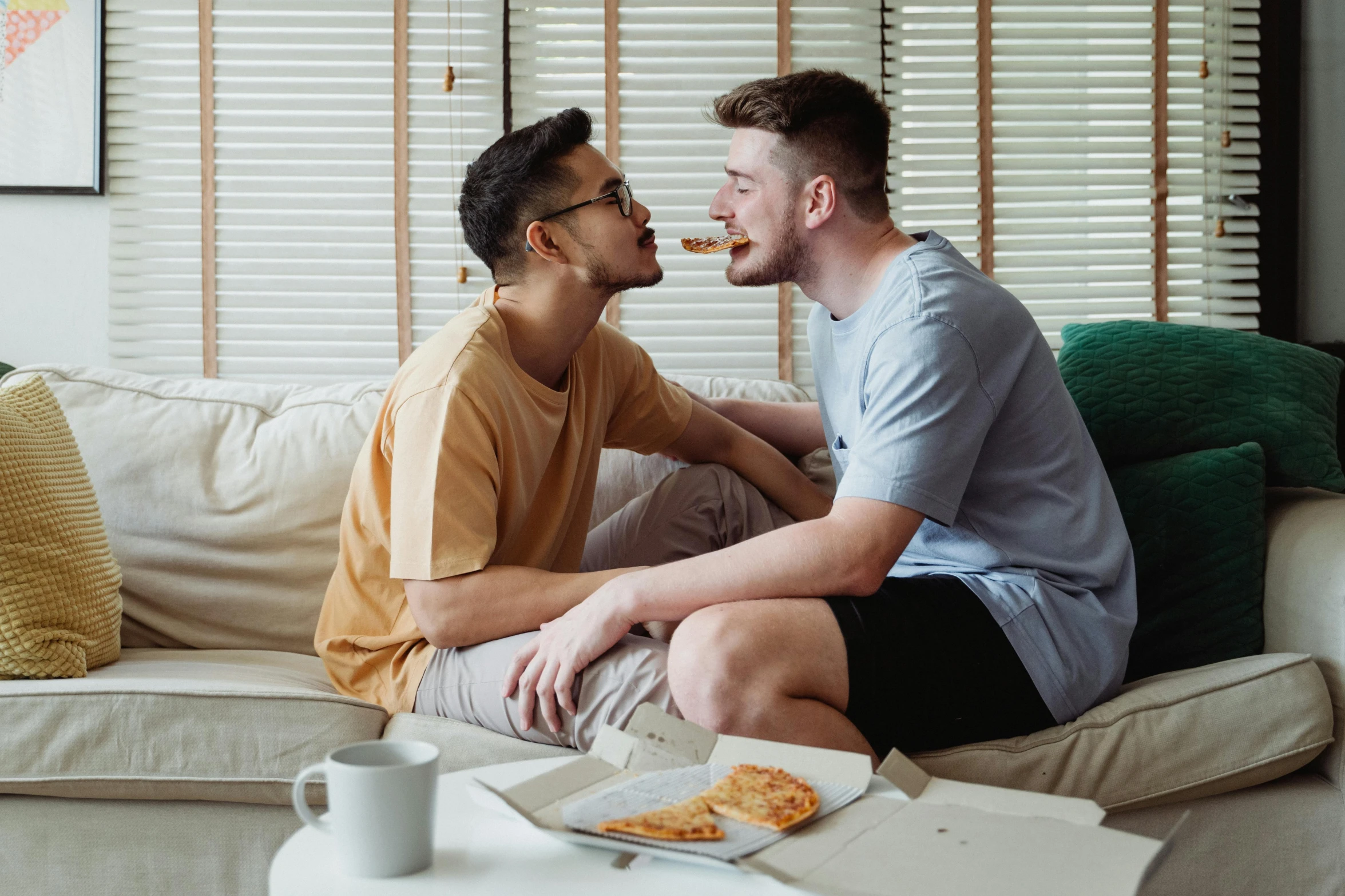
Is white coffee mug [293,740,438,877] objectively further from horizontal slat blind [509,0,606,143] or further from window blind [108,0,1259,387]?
horizontal slat blind [509,0,606,143]

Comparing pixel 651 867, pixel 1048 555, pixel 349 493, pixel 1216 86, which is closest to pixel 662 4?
pixel 1216 86

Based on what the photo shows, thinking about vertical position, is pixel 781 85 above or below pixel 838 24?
below

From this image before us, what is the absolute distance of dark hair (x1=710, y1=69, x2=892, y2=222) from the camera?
162cm

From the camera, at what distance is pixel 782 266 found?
1.66 m

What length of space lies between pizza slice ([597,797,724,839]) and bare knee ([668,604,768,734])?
40 cm

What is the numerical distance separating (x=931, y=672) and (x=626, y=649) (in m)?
0.39

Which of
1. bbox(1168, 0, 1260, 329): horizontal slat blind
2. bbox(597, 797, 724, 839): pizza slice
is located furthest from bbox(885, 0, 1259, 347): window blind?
bbox(597, 797, 724, 839): pizza slice

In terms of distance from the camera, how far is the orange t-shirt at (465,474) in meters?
1.34

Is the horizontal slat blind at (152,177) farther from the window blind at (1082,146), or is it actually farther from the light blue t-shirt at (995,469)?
the light blue t-shirt at (995,469)

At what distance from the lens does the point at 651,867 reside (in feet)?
2.37

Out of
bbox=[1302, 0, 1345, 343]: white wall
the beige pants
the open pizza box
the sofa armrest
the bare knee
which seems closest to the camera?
the open pizza box

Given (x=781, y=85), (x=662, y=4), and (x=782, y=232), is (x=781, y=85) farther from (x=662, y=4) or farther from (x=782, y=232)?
(x=662, y=4)

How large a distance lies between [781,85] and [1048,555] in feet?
2.76

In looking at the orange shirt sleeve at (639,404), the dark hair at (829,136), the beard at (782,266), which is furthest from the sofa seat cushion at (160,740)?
the dark hair at (829,136)
